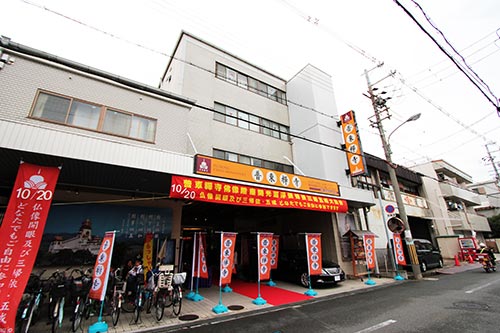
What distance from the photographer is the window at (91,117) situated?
285 inches

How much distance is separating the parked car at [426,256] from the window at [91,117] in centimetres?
1668

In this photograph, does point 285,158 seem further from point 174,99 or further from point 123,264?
point 123,264

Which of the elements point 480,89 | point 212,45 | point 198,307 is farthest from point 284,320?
point 212,45

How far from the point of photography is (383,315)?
5867mm

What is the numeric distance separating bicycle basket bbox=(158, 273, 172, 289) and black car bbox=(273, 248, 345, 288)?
245 inches

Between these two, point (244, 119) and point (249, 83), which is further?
point (249, 83)

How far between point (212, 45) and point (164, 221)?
1145 centimetres

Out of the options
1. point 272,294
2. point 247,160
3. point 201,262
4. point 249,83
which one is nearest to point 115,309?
point 201,262

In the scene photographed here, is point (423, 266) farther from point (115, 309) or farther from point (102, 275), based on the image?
point (102, 275)

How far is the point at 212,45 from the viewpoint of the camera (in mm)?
14453

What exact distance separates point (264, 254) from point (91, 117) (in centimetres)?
819

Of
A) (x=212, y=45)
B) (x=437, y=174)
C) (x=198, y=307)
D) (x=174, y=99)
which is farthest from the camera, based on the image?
(x=437, y=174)

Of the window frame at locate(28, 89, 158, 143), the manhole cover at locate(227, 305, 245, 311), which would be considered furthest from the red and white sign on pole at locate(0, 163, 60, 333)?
the manhole cover at locate(227, 305, 245, 311)

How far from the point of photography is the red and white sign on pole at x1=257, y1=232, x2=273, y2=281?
848 centimetres
